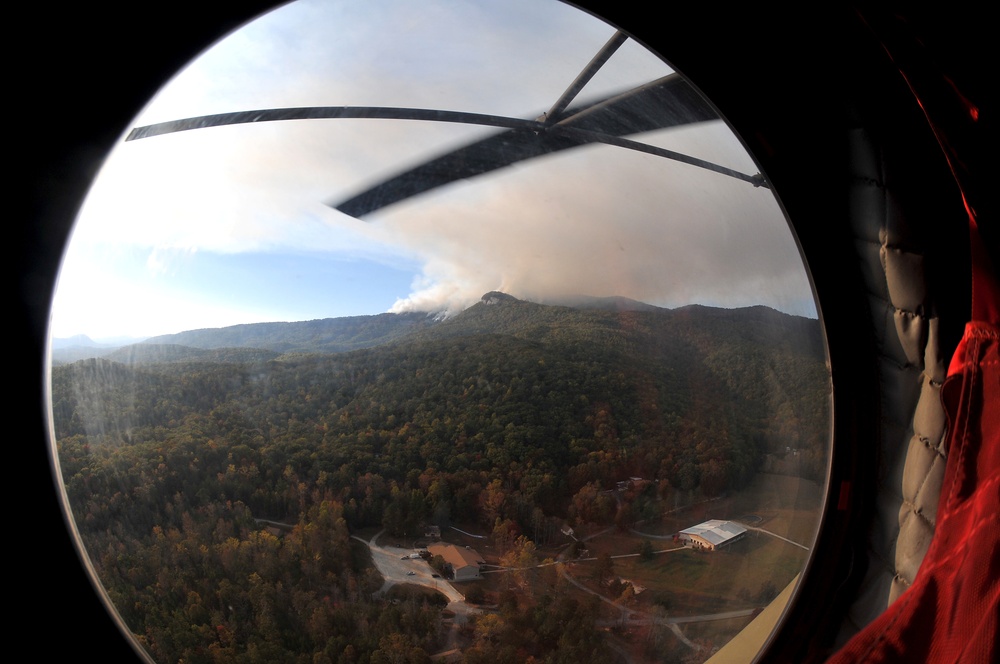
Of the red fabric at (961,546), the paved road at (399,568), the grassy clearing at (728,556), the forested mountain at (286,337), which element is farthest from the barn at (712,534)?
the forested mountain at (286,337)

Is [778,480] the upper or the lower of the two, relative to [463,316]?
lower

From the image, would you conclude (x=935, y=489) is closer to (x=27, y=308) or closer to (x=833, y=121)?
(x=833, y=121)

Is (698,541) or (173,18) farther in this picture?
(698,541)

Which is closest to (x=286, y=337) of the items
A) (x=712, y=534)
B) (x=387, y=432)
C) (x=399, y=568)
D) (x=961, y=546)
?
(x=387, y=432)

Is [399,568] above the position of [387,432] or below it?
below

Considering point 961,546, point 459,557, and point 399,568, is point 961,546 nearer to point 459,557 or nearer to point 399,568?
point 459,557

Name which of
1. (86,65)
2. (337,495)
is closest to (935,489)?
(337,495)
